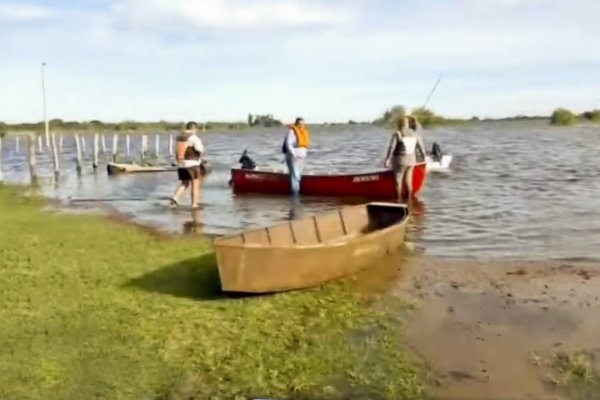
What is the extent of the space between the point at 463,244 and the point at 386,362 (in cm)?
700

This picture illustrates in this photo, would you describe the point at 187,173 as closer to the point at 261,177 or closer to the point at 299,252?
the point at 261,177

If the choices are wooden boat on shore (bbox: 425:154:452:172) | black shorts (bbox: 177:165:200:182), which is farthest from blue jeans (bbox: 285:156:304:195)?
wooden boat on shore (bbox: 425:154:452:172)

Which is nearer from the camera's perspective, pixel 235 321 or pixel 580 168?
pixel 235 321

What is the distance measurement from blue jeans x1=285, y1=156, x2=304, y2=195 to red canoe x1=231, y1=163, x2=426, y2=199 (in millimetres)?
332

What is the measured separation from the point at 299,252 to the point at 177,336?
2.06m

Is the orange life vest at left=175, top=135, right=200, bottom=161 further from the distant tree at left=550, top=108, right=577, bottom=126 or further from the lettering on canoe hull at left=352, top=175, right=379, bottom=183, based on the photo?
the distant tree at left=550, top=108, right=577, bottom=126

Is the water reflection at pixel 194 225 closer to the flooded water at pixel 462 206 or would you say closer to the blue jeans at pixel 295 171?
the flooded water at pixel 462 206

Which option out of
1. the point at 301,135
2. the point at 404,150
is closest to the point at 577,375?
the point at 404,150

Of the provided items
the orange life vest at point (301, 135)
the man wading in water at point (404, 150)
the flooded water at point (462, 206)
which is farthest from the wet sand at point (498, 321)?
the orange life vest at point (301, 135)

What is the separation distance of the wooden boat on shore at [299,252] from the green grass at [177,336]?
19 cm

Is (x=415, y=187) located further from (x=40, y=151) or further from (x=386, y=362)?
(x=40, y=151)

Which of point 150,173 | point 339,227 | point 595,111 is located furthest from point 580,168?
point 595,111

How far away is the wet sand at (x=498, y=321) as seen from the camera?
21.0 ft

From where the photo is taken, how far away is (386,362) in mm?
6730
